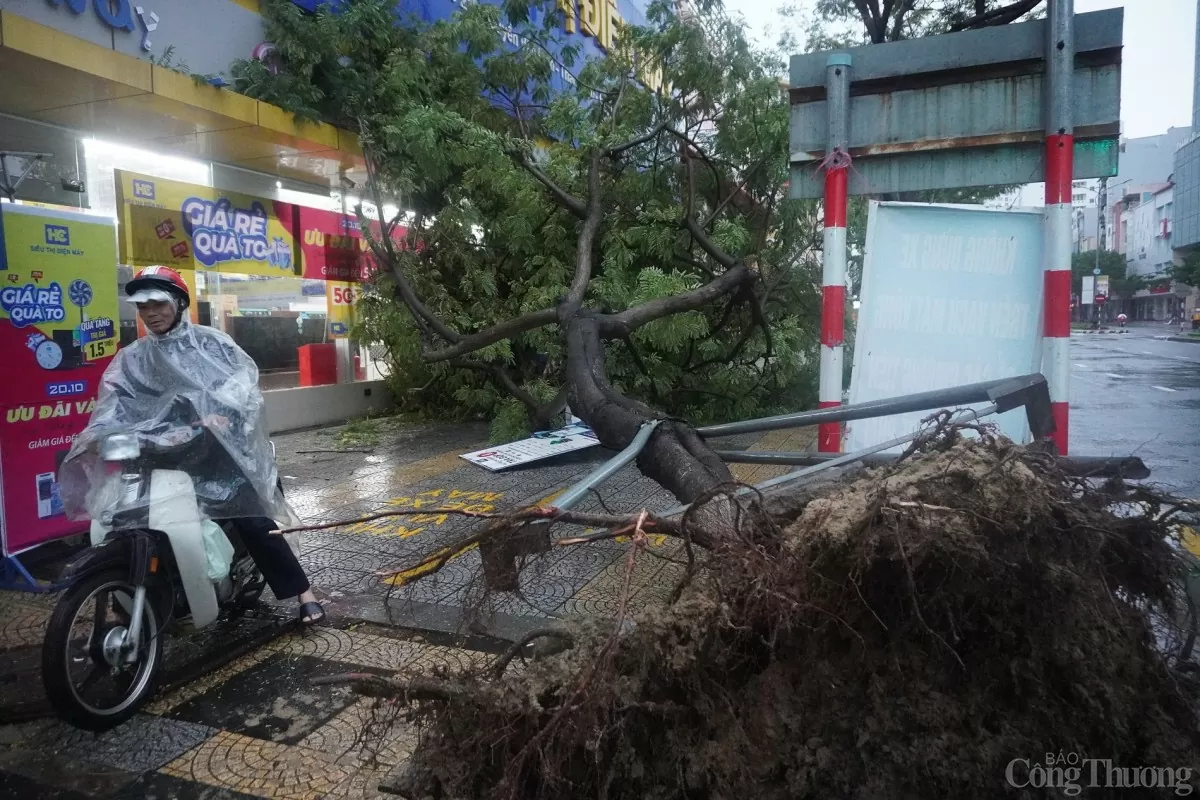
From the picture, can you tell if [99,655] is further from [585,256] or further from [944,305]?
[944,305]

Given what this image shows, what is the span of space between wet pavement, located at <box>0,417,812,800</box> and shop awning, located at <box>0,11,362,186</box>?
149 inches

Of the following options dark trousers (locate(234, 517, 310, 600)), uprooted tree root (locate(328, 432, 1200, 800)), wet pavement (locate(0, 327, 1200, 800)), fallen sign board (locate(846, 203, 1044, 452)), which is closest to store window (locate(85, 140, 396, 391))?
wet pavement (locate(0, 327, 1200, 800))

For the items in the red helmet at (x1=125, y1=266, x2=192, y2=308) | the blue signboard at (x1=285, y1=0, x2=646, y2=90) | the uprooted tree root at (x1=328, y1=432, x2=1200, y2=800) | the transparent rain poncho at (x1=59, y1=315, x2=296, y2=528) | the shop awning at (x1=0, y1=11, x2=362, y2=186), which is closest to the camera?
the uprooted tree root at (x1=328, y1=432, x2=1200, y2=800)

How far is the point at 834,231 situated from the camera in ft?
14.9

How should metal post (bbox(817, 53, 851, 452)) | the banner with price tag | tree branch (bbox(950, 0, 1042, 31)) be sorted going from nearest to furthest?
metal post (bbox(817, 53, 851, 452))
the banner with price tag
tree branch (bbox(950, 0, 1042, 31))

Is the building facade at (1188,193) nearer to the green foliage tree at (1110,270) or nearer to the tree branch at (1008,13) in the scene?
the green foliage tree at (1110,270)

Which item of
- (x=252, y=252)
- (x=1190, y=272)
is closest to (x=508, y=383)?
(x=252, y=252)

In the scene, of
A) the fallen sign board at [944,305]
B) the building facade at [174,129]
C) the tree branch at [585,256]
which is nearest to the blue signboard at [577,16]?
the building facade at [174,129]

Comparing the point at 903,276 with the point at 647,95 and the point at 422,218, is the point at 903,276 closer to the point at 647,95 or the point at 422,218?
the point at 647,95

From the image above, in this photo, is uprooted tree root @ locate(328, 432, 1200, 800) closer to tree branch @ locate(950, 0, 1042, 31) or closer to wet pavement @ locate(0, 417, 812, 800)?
wet pavement @ locate(0, 417, 812, 800)

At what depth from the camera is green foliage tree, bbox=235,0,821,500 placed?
7.97 m

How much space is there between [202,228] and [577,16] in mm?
5693

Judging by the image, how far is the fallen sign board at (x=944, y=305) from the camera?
14.0ft

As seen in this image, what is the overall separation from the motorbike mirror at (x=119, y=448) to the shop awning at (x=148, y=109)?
405 cm
